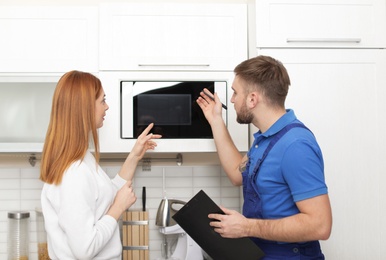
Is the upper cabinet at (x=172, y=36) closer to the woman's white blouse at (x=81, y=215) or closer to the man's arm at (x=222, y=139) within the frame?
the man's arm at (x=222, y=139)

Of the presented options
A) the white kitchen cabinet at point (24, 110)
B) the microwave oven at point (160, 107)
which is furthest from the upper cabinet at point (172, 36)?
the white kitchen cabinet at point (24, 110)

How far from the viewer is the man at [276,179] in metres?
1.68

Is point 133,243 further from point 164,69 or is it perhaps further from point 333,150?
point 333,150

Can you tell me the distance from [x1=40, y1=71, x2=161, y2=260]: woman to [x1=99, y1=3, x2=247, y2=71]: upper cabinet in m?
0.43

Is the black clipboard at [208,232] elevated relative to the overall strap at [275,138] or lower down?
lower down

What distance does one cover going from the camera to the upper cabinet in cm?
227

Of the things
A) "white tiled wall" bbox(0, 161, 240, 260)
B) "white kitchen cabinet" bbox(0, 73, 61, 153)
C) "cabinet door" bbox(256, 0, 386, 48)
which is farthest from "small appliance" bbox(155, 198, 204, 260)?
"cabinet door" bbox(256, 0, 386, 48)

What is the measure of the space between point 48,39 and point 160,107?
0.58m

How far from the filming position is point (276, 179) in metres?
1.78

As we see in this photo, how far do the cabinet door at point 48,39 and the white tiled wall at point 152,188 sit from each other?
63cm

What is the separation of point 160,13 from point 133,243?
1.11 meters

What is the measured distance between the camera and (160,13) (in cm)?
228

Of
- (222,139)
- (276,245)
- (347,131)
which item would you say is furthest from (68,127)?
(347,131)

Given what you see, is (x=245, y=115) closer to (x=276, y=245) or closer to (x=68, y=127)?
(x=276, y=245)
